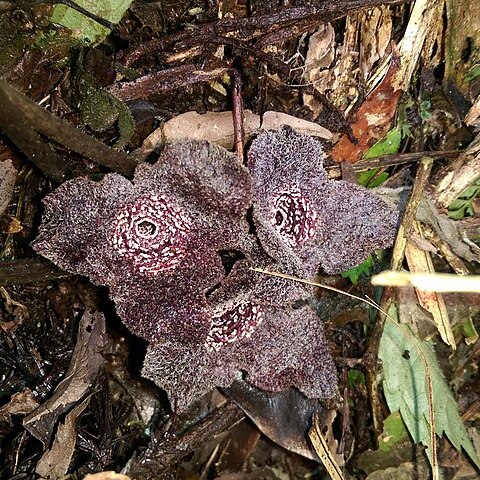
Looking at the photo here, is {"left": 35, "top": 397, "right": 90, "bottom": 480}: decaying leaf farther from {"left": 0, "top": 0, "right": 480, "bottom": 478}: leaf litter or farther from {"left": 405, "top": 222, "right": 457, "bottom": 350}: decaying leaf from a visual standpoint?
{"left": 405, "top": 222, "right": 457, "bottom": 350}: decaying leaf

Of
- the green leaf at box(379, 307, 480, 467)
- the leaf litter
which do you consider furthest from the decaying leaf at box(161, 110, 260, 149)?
the green leaf at box(379, 307, 480, 467)

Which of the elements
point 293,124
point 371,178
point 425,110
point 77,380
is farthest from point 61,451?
point 425,110

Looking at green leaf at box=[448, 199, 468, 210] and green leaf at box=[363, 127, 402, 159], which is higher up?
green leaf at box=[363, 127, 402, 159]

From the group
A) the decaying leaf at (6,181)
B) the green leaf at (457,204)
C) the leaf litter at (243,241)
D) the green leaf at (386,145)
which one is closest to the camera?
the leaf litter at (243,241)

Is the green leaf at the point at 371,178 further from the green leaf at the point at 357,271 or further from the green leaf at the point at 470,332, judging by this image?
the green leaf at the point at 470,332

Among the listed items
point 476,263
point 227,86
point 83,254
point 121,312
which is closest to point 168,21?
point 227,86

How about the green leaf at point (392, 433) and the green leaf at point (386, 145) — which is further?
the green leaf at point (392, 433)

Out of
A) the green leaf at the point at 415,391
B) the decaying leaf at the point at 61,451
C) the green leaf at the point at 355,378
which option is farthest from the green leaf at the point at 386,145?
the decaying leaf at the point at 61,451

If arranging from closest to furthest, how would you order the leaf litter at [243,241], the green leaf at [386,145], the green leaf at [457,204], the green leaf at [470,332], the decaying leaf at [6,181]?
1. the leaf litter at [243,241]
2. the decaying leaf at [6,181]
3. the green leaf at [386,145]
4. the green leaf at [457,204]
5. the green leaf at [470,332]

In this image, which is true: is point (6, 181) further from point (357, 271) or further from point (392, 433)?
point (392, 433)
